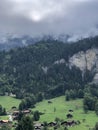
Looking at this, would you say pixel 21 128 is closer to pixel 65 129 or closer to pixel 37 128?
pixel 65 129

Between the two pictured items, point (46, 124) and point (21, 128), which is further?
point (46, 124)

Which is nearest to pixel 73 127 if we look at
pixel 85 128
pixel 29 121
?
pixel 85 128

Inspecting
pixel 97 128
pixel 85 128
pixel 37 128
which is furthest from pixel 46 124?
pixel 97 128

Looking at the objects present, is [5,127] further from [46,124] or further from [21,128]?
[21,128]

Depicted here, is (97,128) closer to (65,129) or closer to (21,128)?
(65,129)

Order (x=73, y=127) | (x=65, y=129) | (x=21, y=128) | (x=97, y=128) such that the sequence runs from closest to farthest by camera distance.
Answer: (x=21, y=128), (x=97, y=128), (x=65, y=129), (x=73, y=127)

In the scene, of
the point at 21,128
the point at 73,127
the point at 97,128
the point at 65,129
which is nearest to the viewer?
the point at 21,128

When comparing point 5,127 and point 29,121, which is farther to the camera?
point 5,127

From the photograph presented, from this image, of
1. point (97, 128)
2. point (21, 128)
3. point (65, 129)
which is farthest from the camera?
point (65, 129)

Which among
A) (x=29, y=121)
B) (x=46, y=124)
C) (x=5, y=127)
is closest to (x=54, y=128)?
(x=46, y=124)
